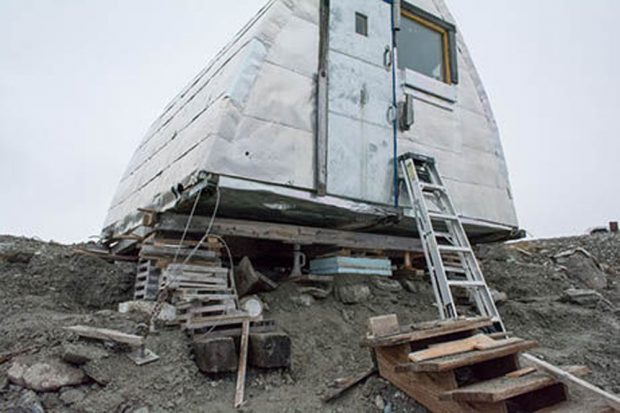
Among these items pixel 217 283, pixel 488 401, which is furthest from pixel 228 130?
pixel 488 401

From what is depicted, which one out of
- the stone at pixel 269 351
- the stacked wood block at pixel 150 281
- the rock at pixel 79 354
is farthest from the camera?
the stacked wood block at pixel 150 281

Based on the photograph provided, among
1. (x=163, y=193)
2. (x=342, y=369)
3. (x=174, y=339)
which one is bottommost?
(x=342, y=369)

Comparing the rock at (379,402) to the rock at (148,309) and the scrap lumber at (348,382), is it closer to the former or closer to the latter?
the scrap lumber at (348,382)

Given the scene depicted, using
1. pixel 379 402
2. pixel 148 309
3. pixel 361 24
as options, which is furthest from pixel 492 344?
pixel 361 24

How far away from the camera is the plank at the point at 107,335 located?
310cm

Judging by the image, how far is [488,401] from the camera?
213cm

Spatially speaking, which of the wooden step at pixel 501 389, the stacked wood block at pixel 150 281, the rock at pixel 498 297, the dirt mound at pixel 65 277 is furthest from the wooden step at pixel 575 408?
the dirt mound at pixel 65 277

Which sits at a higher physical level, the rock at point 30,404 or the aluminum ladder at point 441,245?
the aluminum ladder at point 441,245

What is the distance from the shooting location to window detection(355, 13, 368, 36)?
5.48 m

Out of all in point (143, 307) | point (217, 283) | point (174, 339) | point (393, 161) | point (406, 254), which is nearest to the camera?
point (174, 339)

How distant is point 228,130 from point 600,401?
358 centimetres

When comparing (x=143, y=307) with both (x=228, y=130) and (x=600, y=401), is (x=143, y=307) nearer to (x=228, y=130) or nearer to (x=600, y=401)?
(x=228, y=130)

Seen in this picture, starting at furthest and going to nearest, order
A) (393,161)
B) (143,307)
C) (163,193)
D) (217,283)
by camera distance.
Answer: (393,161) < (163,193) < (217,283) < (143,307)

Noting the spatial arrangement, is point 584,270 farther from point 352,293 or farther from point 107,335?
point 107,335
